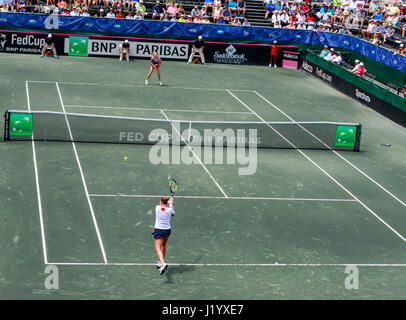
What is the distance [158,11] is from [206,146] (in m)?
23.5

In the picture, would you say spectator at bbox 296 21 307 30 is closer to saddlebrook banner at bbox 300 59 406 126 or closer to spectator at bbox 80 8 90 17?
saddlebrook banner at bbox 300 59 406 126

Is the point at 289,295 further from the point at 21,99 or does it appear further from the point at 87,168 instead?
the point at 21,99

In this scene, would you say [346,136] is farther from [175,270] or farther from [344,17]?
[344,17]

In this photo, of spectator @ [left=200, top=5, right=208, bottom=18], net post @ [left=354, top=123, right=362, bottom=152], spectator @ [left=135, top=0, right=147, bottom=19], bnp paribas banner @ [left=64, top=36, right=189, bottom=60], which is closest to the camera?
net post @ [left=354, top=123, right=362, bottom=152]

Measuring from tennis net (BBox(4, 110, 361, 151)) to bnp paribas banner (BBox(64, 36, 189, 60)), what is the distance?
59.0 feet

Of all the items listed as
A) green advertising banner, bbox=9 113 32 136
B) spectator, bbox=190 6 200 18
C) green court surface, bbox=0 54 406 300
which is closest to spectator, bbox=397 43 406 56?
green court surface, bbox=0 54 406 300

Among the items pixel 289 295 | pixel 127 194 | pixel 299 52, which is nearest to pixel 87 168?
pixel 127 194

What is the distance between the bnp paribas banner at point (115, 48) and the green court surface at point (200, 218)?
11.4m

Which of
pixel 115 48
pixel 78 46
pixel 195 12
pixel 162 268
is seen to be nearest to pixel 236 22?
pixel 195 12

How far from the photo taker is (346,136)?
86.8 feet

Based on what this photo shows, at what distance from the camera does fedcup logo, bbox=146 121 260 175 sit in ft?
77.3

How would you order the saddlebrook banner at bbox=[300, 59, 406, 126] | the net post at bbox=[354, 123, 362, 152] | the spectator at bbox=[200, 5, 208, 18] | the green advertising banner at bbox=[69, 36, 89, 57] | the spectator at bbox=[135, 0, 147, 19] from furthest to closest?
the spectator at bbox=[200, 5, 208, 18] → the spectator at bbox=[135, 0, 147, 19] → the green advertising banner at bbox=[69, 36, 89, 57] → the saddlebrook banner at bbox=[300, 59, 406, 126] → the net post at bbox=[354, 123, 362, 152]

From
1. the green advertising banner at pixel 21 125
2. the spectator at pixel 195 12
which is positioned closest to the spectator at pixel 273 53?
the spectator at pixel 195 12

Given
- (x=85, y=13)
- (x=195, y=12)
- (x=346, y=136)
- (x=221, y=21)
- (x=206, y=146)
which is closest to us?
(x=206, y=146)
